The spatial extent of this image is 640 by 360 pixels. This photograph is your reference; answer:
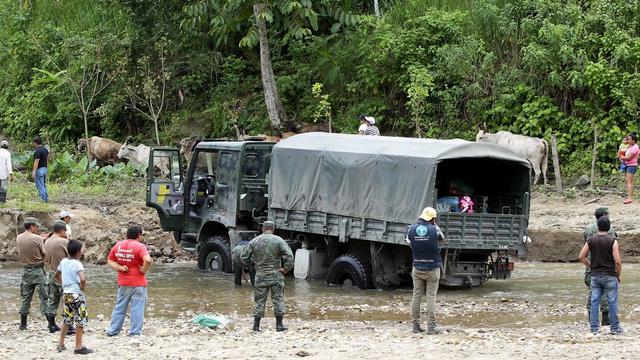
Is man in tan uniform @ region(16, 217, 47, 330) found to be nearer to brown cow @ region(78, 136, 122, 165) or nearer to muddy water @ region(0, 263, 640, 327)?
muddy water @ region(0, 263, 640, 327)

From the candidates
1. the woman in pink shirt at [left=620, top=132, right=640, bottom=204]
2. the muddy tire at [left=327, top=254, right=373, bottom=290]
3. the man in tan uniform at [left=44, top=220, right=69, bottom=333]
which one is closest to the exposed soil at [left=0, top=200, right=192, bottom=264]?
the muddy tire at [left=327, top=254, right=373, bottom=290]

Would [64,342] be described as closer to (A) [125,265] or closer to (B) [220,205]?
(A) [125,265]

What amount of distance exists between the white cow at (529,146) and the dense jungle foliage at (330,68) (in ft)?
3.45

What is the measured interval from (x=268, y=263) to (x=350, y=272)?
460 cm

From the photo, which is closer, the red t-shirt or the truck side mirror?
the red t-shirt

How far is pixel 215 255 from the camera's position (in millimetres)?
21297

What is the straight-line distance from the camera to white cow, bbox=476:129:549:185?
26.5 meters

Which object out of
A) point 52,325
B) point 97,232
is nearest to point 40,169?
point 97,232

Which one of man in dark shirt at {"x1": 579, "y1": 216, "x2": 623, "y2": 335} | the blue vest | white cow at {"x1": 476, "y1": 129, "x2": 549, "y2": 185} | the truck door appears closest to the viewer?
man in dark shirt at {"x1": 579, "y1": 216, "x2": 623, "y2": 335}

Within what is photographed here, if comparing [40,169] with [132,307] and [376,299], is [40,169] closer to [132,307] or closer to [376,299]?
[376,299]

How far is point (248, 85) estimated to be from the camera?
3547 cm

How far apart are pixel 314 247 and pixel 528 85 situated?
11058 mm

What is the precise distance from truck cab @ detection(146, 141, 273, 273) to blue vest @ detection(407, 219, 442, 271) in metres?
6.65

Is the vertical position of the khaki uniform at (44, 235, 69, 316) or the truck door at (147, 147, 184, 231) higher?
the truck door at (147, 147, 184, 231)
